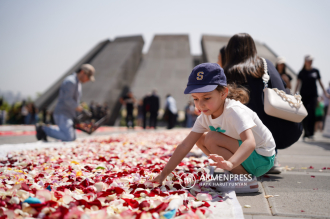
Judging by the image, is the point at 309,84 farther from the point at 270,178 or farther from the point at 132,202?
the point at 132,202

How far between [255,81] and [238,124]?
38.4 inches

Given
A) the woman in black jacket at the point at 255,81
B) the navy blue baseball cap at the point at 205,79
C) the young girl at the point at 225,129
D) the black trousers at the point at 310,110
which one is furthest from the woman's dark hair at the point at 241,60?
the black trousers at the point at 310,110

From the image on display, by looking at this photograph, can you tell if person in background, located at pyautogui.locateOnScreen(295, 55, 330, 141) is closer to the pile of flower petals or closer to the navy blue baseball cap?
the pile of flower petals

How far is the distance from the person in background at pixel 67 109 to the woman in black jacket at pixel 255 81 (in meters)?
4.19

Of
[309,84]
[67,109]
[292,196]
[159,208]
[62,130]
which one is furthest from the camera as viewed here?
[309,84]

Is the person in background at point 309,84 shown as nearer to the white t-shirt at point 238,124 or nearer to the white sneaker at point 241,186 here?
the white t-shirt at point 238,124

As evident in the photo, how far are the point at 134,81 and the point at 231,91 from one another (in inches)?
932

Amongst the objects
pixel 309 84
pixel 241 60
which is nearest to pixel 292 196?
pixel 241 60

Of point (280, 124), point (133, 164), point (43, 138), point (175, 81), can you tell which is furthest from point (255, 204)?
point (175, 81)

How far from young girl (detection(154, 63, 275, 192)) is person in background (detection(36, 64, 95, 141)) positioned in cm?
438

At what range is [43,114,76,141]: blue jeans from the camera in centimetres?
593

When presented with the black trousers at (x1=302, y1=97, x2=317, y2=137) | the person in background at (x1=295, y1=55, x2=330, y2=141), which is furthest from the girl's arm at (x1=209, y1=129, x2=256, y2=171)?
the black trousers at (x1=302, y1=97, x2=317, y2=137)

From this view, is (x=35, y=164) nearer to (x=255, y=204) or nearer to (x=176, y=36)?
(x=255, y=204)

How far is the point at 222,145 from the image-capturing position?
234 cm
